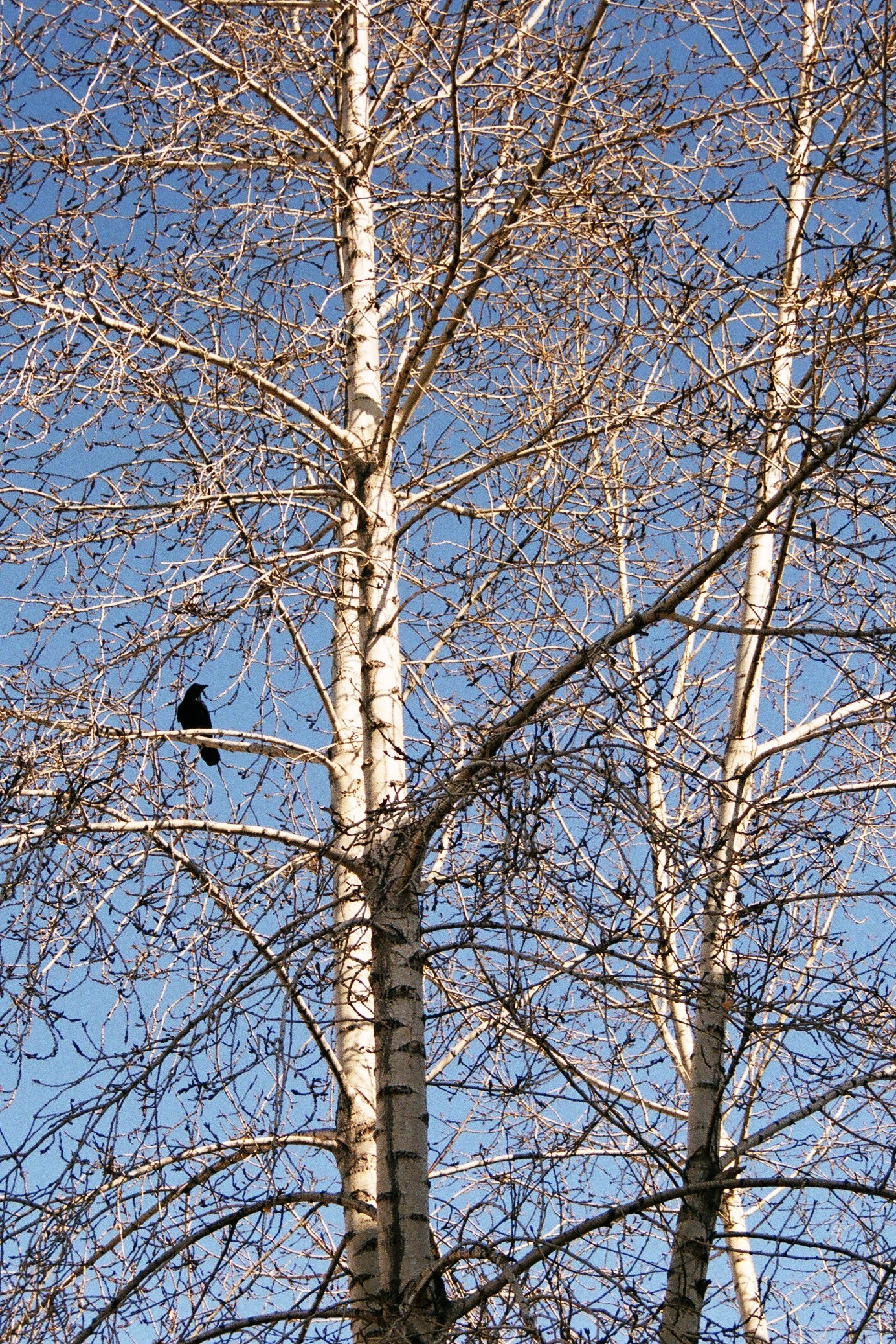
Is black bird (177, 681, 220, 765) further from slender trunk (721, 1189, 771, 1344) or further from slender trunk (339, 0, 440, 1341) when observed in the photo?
slender trunk (721, 1189, 771, 1344)

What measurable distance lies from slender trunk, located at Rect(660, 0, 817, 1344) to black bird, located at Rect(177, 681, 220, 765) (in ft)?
6.54

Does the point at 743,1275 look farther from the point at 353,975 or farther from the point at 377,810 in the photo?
the point at 377,810

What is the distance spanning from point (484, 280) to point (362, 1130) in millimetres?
3144

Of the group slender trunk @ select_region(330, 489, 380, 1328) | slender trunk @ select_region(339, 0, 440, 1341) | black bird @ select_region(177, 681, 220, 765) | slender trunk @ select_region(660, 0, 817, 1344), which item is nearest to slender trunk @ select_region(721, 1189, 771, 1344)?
slender trunk @ select_region(660, 0, 817, 1344)

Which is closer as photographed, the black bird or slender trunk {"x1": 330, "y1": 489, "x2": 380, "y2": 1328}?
slender trunk {"x1": 330, "y1": 489, "x2": 380, "y2": 1328}

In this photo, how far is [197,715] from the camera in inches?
229

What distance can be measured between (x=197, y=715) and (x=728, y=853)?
2.28 m

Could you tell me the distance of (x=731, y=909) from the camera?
5500 millimetres

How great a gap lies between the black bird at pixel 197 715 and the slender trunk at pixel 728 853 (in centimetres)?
199

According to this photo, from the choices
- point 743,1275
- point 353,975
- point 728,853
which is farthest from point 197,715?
point 743,1275

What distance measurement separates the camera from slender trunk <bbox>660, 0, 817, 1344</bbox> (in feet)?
15.4

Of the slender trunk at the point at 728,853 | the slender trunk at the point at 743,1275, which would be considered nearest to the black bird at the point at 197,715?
the slender trunk at the point at 728,853

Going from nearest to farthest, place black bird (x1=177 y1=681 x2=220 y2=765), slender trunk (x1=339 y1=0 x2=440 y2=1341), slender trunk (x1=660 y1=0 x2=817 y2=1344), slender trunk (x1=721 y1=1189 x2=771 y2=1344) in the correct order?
slender trunk (x1=339 y1=0 x2=440 y2=1341) → slender trunk (x1=660 y1=0 x2=817 y2=1344) → black bird (x1=177 y1=681 x2=220 y2=765) → slender trunk (x1=721 y1=1189 x2=771 y2=1344)

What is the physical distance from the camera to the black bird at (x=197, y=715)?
5539 mm
